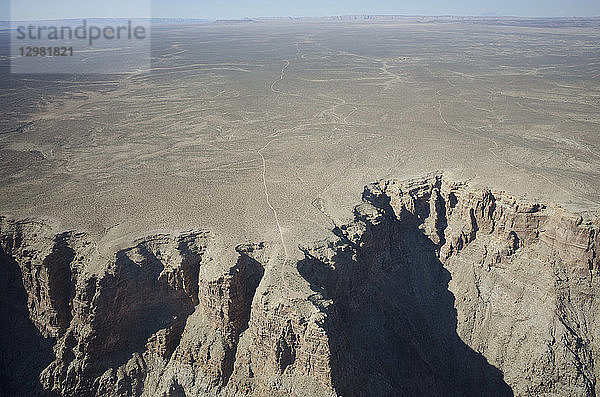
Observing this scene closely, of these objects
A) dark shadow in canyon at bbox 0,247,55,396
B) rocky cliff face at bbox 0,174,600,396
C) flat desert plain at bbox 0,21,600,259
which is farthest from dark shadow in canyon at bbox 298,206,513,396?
dark shadow in canyon at bbox 0,247,55,396

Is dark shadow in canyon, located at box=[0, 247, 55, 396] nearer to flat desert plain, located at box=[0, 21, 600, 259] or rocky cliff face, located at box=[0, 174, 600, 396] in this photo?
rocky cliff face, located at box=[0, 174, 600, 396]

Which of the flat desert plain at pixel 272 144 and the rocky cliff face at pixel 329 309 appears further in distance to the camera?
the flat desert plain at pixel 272 144

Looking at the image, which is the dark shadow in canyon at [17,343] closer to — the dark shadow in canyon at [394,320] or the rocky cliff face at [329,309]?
the rocky cliff face at [329,309]

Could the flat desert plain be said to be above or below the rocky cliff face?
above

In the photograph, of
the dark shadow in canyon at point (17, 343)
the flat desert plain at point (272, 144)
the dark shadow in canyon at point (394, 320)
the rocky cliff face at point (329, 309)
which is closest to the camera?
the rocky cliff face at point (329, 309)

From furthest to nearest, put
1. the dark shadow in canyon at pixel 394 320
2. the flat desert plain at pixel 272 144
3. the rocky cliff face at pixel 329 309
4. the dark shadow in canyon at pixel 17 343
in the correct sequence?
the flat desert plain at pixel 272 144, the dark shadow in canyon at pixel 17 343, the dark shadow in canyon at pixel 394 320, the rocky cliff face at pixel 329 309

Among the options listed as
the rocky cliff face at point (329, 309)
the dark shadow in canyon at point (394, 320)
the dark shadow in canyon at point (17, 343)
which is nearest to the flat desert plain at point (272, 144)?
the rocky cliff face at point (329, 309)

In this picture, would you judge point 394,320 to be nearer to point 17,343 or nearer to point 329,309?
point 329,309

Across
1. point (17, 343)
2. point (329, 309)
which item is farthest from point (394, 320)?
point (17, 343)
